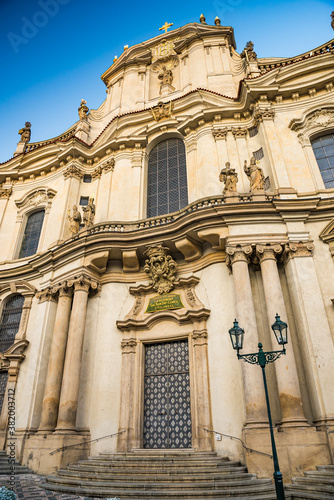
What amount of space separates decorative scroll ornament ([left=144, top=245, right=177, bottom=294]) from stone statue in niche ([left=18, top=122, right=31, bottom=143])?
1504cm

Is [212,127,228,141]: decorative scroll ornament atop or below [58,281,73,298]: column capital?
atop

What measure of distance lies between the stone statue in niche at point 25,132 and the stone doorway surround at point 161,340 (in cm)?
1535

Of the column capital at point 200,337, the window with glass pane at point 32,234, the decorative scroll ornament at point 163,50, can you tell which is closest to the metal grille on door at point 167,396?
the column capital at point 200,337

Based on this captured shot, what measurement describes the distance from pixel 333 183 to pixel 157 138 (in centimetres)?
868

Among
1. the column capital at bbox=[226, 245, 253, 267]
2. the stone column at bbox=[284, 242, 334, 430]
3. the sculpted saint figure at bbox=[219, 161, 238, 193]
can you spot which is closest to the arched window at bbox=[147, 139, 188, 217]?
the sculpted saint figure at bbox=[219, 161, 238, 193]

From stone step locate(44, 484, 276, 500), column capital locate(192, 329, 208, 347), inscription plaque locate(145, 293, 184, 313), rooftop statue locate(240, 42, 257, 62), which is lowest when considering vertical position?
stone step locate(44, 484, 276, 500)

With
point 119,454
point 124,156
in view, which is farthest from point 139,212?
point 119,454

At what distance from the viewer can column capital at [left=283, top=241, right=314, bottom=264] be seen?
11148 mm

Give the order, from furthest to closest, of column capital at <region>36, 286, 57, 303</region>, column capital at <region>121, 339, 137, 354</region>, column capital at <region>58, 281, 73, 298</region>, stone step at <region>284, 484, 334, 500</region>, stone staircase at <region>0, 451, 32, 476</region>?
column capital at <region>36, 286, 57, 303</region> → column capital at <region>58, 281, 73, 298</region> → column capital at <region>121, 339, 137, 354</region> → stone staircase at <region>0, 451, 32, 476</region> → stone step at <region>284, 484, 334, 500</region>

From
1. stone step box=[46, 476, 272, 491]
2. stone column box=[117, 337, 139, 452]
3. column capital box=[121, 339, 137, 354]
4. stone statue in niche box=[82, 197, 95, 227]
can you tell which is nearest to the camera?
stone step box=[46, 476, 272, 491]

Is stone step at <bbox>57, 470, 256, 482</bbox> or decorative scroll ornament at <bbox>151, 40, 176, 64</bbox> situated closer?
stone step at <bbox>57, 470, 256, 482</bbox>

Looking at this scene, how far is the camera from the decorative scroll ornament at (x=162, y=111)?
17594 millimetres

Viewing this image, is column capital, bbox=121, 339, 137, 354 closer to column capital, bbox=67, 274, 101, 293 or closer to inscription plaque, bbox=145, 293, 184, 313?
inscription plaque, bbox=145, 293, 184, 313

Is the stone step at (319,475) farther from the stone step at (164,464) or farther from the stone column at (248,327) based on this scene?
the stone step at (164,464)
